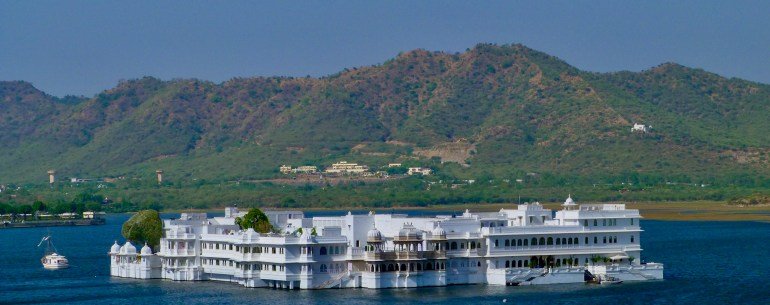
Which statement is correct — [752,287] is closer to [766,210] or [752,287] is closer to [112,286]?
[112,286]

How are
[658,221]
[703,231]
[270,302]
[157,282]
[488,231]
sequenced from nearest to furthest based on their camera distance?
[270,302], [488,231], [157,282], [703,231], [658,221]

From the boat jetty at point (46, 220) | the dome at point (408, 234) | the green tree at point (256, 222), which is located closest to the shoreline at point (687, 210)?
the boat jetty at point (46, 220)

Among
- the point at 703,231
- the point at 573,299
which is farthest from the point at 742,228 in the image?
the point at 573,299

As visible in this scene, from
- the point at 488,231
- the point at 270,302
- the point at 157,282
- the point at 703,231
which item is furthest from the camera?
the point at 703,231

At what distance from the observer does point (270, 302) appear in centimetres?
7494

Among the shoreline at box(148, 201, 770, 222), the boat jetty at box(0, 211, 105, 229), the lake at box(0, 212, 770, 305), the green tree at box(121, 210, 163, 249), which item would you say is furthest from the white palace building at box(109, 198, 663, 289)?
the boat jetty at box(0, 211, 105, 229)

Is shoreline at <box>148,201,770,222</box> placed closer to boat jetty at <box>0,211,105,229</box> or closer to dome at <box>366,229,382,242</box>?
boat jetty at <box>0,211,105,229</box>

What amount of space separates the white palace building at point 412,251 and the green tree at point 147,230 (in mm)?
4636

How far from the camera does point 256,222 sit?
8850 centimetres

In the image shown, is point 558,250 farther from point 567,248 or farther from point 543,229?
point 543,229

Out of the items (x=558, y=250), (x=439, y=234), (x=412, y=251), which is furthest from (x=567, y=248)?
(x=412, y=251)

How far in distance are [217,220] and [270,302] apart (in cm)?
1848

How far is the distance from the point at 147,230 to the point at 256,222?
9.90m

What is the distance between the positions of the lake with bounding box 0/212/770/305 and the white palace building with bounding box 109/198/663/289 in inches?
41.3
